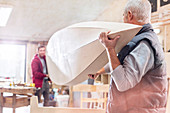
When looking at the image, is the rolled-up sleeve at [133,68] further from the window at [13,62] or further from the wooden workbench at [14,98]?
the window at [13,62]

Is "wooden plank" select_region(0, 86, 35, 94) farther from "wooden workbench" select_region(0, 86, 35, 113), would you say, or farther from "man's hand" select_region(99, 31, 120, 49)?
"man's hand" select_region(99, 31, 120, 49)

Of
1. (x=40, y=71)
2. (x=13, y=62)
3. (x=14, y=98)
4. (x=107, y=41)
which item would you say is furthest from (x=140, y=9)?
(x=13, y=62)

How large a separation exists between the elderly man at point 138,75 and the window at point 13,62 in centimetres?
941

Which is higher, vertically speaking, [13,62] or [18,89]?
[13,62]

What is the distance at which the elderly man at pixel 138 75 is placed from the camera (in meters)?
1.09

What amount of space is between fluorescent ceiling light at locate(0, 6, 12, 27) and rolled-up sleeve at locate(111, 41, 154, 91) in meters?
6.03

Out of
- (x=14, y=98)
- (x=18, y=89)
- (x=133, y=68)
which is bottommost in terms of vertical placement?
(x=14, y=98)

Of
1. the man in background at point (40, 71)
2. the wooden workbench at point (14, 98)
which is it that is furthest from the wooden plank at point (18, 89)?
the man in background at point (40, 71)

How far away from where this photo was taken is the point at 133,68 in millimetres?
1080

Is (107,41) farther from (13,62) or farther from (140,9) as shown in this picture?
(13,62)

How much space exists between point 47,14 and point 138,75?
665cm

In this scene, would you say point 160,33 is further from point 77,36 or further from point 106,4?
point 77,36

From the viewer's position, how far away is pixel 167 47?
4.68 m

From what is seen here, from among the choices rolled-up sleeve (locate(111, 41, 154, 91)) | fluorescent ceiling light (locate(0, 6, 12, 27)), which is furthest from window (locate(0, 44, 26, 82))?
rolled-up sleeve (locate(111, 41, 154, 91))
